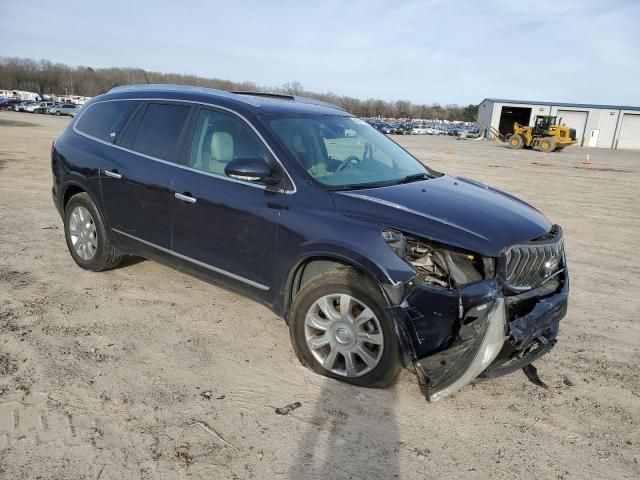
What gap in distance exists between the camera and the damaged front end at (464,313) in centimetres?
287

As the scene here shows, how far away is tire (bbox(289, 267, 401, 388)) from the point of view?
10.2 ft

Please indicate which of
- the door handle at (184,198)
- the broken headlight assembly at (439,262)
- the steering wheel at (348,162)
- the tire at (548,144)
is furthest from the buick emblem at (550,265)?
the tire at (548,144)

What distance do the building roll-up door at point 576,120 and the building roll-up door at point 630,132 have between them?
12.9 ft

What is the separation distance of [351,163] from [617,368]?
8.60 feet

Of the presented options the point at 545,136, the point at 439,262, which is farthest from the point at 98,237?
the point at 545,136

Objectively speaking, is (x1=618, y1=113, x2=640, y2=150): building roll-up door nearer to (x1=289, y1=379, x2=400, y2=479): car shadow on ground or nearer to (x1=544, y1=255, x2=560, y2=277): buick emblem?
(x1=544, y1=255, x2=560, y2=277): buick emblem

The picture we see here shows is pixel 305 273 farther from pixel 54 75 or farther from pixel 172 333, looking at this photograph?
pixel 54 75

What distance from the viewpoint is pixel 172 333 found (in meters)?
4.06

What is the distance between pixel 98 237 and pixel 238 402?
9.06ft

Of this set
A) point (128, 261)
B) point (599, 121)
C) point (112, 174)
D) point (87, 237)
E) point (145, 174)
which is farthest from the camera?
point (599, 121)

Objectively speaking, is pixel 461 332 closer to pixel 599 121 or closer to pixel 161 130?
pixel 161 130

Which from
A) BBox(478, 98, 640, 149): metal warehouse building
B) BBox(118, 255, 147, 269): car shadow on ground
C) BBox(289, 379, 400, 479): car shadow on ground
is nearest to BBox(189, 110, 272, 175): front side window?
BBox(289, 379, 400, 479): car shadow on ground

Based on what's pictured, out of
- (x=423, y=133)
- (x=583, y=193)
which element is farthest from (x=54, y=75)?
(x=583, y=193)

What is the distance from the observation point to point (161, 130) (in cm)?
443
